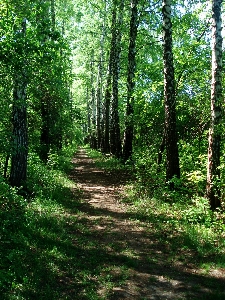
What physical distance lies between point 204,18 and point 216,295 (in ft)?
35.9

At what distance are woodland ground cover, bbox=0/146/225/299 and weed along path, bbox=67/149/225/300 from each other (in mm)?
17

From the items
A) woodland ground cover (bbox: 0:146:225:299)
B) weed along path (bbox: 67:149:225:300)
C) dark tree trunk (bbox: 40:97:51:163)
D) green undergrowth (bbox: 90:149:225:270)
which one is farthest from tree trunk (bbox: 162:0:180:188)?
dark tree trunk (bbox: 40:97:51:163)

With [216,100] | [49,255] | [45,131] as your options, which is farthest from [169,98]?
[45,131]

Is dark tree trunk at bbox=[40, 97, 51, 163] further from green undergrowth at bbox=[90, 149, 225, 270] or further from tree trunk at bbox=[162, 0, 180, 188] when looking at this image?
tree trunk at bbox=[162, 0, 180, 188]

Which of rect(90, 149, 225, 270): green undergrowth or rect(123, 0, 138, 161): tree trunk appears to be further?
rect(123, 0, 138, 161): tree trunk

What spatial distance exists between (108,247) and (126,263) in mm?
834

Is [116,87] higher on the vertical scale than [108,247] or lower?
higher

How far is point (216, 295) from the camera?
488cm

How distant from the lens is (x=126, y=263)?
6012 mm

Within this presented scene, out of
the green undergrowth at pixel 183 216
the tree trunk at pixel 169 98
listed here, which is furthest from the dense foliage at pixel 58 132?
the tree trunk at pixel 169 98

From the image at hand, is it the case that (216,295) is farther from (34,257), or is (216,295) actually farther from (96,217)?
(96,217)

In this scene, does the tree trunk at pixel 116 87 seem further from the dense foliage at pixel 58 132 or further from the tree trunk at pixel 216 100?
the tree trunk at pixel 216 100

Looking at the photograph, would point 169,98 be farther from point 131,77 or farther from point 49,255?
point 131,77

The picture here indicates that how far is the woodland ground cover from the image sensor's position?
16.6ft
